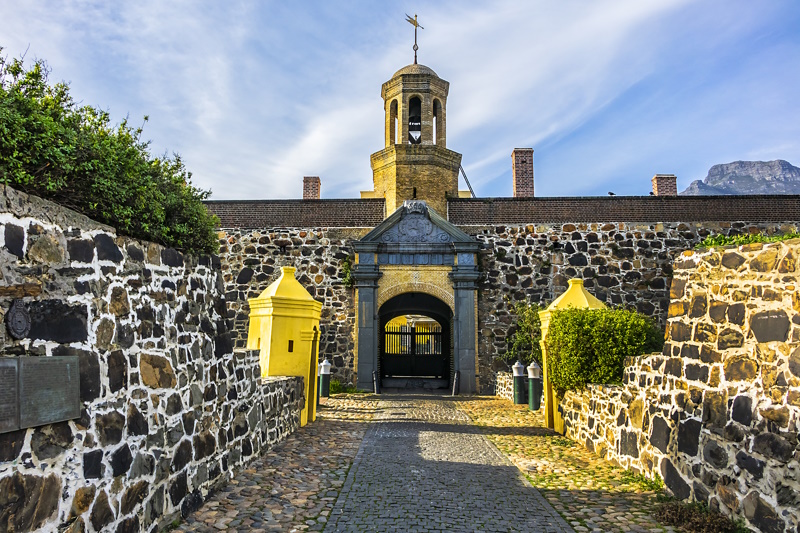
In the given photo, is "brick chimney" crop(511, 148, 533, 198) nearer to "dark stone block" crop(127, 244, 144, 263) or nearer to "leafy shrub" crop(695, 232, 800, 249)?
"leafy shrub" crop(695, 232, 800, 249)

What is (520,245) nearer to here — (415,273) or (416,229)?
(416,229)

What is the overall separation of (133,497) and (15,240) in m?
2.03

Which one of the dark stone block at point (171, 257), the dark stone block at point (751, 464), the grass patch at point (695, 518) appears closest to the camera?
the dark stone block at point (751, 464)

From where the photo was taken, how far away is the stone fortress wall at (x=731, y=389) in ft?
13.8

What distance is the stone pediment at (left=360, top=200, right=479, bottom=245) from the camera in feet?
52.4

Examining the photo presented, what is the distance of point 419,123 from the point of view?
17.6m

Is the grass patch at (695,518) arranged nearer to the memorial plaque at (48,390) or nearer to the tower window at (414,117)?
the memorial plaque at (48,390)

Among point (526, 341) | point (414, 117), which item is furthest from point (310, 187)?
point (526, 341)

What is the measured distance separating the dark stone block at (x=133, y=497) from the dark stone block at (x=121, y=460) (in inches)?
6.1

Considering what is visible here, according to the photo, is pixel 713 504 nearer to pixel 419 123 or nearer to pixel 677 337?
pixel 677 337

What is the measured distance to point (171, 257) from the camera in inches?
197

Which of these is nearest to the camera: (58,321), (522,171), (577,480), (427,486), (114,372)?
(58,321)

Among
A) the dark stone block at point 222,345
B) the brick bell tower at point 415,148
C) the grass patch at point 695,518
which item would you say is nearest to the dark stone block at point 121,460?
the dark stone block at point 222,345

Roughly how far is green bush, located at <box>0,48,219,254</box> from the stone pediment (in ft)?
35.4
